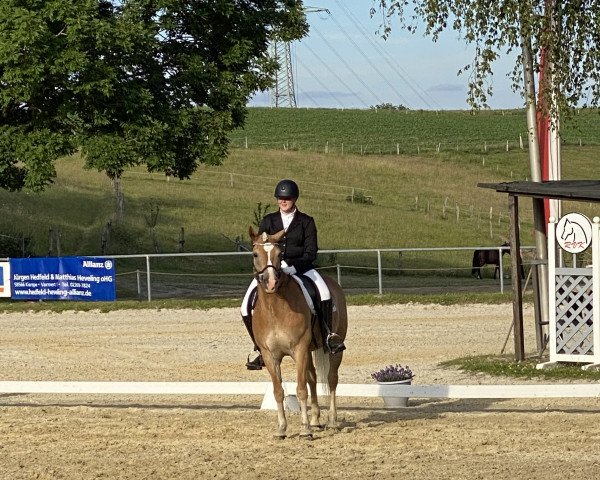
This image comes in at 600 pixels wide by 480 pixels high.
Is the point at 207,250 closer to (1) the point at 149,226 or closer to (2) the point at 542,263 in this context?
(1) the point at 149,226

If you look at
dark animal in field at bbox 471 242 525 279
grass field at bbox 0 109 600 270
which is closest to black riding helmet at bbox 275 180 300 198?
grass field at bbox 0 109 600 270

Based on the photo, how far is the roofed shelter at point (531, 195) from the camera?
51.4ft

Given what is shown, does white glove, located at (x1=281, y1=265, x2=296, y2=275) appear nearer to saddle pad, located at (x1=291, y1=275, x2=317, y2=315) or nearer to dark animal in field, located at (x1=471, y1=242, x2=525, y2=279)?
saddle pad, located at (x1=291, y1=275, x2=317, y2=315)

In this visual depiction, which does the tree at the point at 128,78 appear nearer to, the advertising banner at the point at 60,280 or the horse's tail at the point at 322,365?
the advertising banner at the point at 60,280

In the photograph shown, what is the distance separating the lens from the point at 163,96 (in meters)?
29.9

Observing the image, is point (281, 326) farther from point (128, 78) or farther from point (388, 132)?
point (388, 132)

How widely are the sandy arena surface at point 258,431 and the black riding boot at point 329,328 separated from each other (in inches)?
33.9

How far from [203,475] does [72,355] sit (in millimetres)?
12150

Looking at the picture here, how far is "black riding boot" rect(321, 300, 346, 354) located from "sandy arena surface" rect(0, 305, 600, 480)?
2.83ft

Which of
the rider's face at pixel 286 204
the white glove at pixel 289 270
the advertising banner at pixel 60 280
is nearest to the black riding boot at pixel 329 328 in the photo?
the white glove at pixel 289 270

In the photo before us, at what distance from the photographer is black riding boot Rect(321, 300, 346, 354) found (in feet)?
37.7

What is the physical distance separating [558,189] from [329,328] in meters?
5.74

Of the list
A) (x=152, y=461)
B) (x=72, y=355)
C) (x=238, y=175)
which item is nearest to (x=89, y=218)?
(x=238, y=175)

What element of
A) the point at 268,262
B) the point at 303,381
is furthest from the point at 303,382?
the point at 268,262
